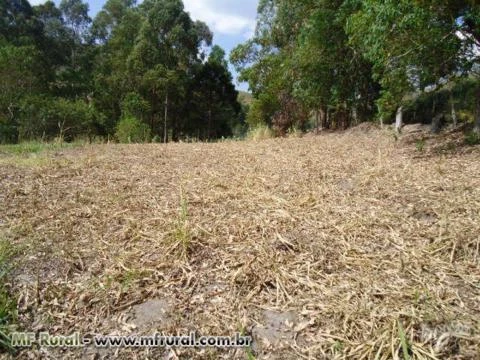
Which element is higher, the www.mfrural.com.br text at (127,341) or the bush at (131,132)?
the bush at (131,132)

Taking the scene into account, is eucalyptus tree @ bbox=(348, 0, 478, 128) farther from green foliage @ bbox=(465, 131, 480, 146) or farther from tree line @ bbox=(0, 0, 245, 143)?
tree line @ bbox=(0, 0, 245, 143)

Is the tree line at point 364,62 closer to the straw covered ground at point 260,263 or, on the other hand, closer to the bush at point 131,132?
the straw covered ground at point 260,263

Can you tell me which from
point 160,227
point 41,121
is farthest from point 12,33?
point 160,227

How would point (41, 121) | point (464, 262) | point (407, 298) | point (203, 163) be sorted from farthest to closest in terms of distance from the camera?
point (41, 121), point (203, 163), point (464, 262), point (407, 298)

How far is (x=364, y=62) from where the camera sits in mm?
7637

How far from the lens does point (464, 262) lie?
1.46m

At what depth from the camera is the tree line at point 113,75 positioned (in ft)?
37.0

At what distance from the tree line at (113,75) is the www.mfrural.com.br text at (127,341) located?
742cm

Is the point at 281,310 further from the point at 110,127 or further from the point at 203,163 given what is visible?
the point at 110,127

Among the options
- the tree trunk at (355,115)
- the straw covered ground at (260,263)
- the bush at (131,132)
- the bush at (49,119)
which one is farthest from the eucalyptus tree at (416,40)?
the bush at (49,119)

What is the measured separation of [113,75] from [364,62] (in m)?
11.7

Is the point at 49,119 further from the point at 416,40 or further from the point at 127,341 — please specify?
the point at 127,341

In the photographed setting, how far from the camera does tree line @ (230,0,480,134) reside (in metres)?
3.80

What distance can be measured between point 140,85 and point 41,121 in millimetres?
5289
